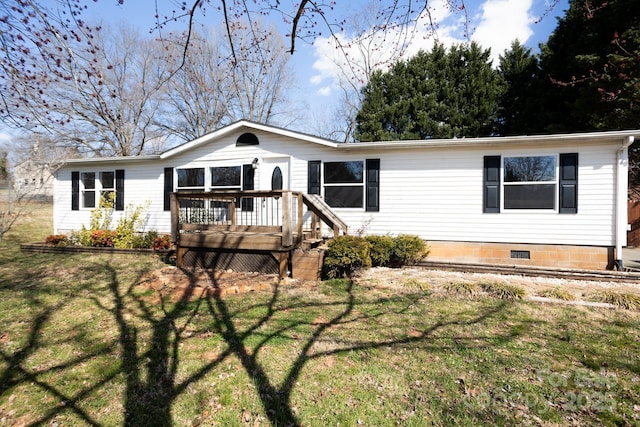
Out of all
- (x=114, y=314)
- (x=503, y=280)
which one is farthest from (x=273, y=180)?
(x=503, y=280)

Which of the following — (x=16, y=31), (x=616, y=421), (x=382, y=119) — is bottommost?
(x=616, y=421)

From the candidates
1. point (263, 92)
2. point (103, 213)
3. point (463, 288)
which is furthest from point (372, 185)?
point (263, 92)

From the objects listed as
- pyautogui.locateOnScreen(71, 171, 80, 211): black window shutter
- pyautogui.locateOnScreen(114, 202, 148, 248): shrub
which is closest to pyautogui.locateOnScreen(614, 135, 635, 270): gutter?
pyautogui.locateOnScreen(114, 202, 148, 248): shrub

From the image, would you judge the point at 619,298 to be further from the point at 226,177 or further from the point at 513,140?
the point at 226,177

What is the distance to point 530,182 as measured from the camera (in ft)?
23.4

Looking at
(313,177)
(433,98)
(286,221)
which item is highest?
(433,98)

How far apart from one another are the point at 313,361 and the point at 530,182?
22.1 ft

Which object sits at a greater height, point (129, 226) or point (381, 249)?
point (129, 226)

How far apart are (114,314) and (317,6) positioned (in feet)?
15.0

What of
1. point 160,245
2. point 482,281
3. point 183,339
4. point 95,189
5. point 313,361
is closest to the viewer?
point 313,361

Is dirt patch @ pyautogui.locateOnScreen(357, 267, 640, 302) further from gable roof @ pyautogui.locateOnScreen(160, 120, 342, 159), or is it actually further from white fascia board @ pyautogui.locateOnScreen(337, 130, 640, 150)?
gable roof @ pyautogui.locateOnScreen(160, 120, 342, 159)

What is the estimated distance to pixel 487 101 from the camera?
16219 millimetres

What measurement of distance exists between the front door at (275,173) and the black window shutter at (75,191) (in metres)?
6.85

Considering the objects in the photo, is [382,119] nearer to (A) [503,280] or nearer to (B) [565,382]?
(A) [503,280]
